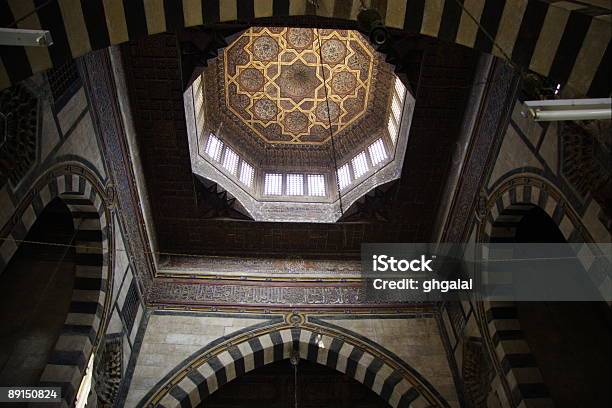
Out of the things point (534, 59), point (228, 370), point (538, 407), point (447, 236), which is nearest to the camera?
point (534, 59)

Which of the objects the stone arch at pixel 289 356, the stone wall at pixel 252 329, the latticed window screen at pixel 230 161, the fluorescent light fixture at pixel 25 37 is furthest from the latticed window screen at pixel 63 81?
the stone arch at pixel 289 356

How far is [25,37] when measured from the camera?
2447 millimetres

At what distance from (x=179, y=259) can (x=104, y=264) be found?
2255mm

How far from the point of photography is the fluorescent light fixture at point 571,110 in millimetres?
2543

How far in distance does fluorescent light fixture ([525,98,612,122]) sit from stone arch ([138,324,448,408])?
4.80 meters

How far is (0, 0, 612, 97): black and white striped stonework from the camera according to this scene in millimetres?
3195

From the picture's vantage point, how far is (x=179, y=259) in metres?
8.02

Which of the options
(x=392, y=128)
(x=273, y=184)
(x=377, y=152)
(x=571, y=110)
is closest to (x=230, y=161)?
(x=273, y=184)

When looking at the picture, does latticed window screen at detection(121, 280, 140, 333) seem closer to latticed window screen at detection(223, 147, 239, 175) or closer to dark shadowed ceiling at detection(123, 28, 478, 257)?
dark shadowed ceiling at detection(123, 28, 478, 257)

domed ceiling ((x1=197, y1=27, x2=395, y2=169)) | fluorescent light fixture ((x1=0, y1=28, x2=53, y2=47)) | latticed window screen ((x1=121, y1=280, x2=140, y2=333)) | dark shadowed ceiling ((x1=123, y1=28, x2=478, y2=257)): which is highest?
domed ceiling ((x1=197, y1=27, x2=395, y2=169))

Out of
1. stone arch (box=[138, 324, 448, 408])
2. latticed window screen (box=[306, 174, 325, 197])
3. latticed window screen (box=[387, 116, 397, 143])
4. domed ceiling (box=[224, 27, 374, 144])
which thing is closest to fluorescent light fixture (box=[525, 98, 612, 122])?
stone arch (box=[138, 324, 448, 408])

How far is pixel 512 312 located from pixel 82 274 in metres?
4.94

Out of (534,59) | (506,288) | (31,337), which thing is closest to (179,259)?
(31,337)

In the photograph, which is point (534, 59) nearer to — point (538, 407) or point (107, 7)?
point (107, 7)
